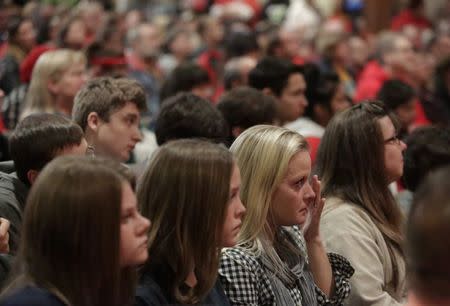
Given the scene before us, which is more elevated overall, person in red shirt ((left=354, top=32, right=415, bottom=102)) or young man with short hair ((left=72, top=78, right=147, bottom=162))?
young man with short hair ((left=72, top=78, right=147, bottom=162))

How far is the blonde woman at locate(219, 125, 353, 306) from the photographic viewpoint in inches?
121

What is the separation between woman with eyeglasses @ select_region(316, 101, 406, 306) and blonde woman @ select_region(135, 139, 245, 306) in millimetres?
1022

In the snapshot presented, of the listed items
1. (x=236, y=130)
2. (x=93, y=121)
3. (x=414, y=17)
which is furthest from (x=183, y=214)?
(x=414, y=17)

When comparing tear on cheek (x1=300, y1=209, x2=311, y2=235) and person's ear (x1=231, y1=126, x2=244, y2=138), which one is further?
person's ear (x1=231, y1=126, x2=244, y2=138)

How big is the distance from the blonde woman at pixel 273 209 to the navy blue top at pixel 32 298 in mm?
849

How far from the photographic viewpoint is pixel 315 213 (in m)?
3.35

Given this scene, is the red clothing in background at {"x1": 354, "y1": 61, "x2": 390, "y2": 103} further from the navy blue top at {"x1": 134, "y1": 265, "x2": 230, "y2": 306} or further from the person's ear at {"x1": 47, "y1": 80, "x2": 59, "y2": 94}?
the navy blue top at {"x1": 134, "y1": 265, "x2": 230, "y2": 306}

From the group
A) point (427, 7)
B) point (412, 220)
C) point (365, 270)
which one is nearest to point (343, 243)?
point (365, 270)

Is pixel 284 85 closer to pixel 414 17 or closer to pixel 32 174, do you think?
pixel 32 174

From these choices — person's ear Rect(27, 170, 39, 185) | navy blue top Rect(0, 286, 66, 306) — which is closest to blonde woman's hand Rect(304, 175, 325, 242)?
person's ear Rect(27, 170, 39, 185)

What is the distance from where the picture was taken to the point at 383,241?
3658 millimetres

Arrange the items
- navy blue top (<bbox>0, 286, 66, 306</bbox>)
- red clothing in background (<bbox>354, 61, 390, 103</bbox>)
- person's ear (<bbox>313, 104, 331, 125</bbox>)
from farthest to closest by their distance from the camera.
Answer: red clothing in background (<bbox>354, 61, 390, 103</bbox>), person's ear (<bbox>313, 104, 331, 125</bbox>), navy blue top (<bbox>0, 286, 66, 306</bbox>)

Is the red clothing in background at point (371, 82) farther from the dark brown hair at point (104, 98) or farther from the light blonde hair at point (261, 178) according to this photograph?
the light blonde hair at point (261, 178)

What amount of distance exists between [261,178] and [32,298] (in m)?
1.12
